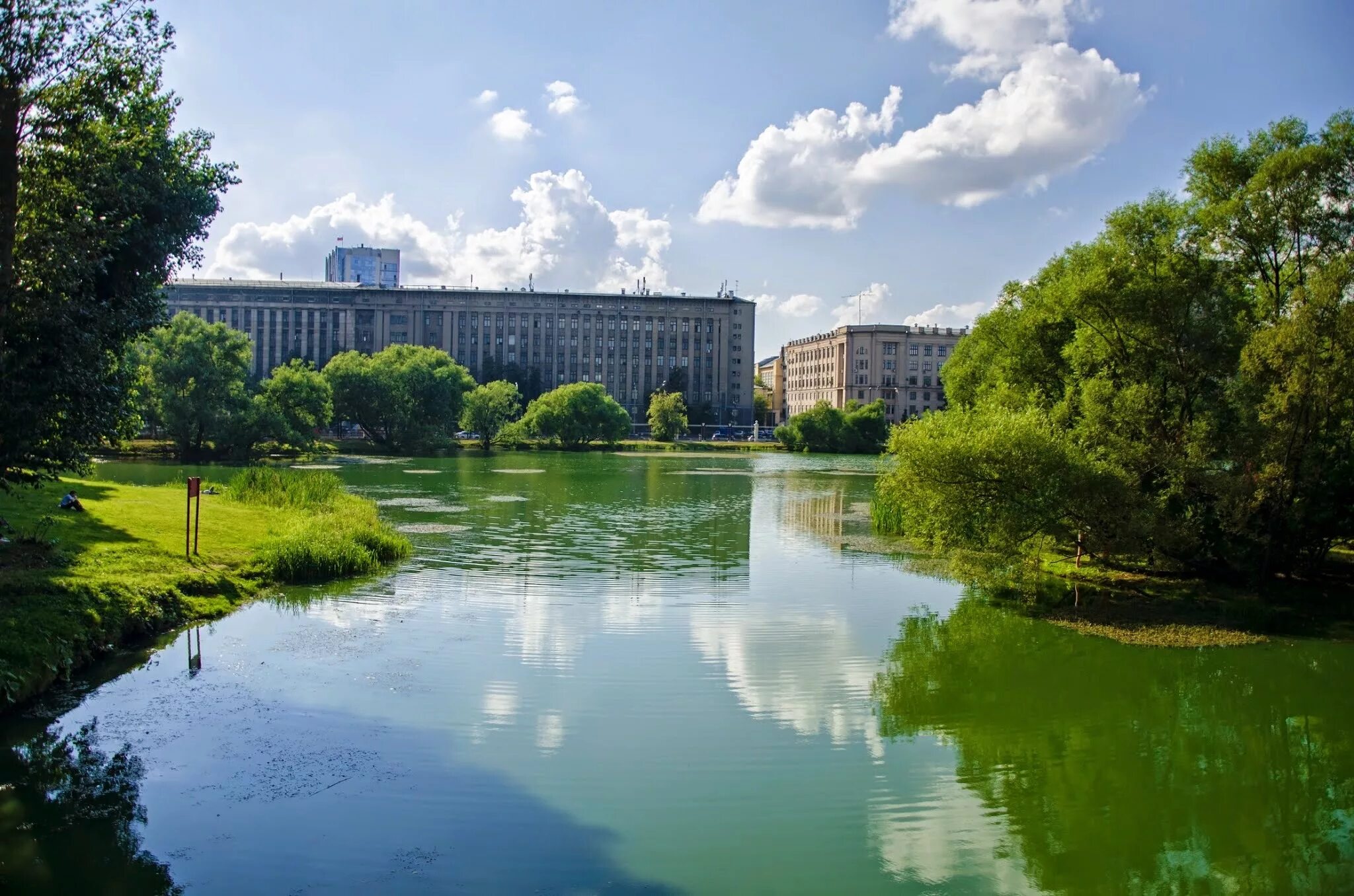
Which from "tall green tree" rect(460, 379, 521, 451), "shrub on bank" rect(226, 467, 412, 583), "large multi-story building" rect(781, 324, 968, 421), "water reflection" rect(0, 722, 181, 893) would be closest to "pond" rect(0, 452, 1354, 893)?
"water reflection" rect(0, 722, 181, 893)

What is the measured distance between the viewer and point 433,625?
2089 centimetres

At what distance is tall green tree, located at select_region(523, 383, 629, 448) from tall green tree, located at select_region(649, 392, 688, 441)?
698 inches

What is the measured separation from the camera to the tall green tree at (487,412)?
368 feet

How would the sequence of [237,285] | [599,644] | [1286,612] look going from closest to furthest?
[599,644], [1286,612], [237,285]

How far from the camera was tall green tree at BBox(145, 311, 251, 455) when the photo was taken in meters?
71.8

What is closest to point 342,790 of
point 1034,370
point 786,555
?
point 786,555

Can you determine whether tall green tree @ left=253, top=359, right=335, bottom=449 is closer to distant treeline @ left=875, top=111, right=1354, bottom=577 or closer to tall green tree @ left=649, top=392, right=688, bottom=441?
tall green tree @ left=649, top=392, right=688, bottom=441

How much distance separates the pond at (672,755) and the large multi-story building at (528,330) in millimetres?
143701

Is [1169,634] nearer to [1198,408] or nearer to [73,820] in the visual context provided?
[1198,408]

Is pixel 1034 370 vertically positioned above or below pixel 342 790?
above

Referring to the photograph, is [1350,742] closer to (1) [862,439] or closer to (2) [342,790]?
(2) [342,790]

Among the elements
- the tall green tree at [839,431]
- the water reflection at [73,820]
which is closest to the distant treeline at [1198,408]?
the water reflection at [73,820]

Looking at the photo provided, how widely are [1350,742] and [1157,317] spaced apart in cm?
1393

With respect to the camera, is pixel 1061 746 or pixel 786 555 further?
pixel 786 555
